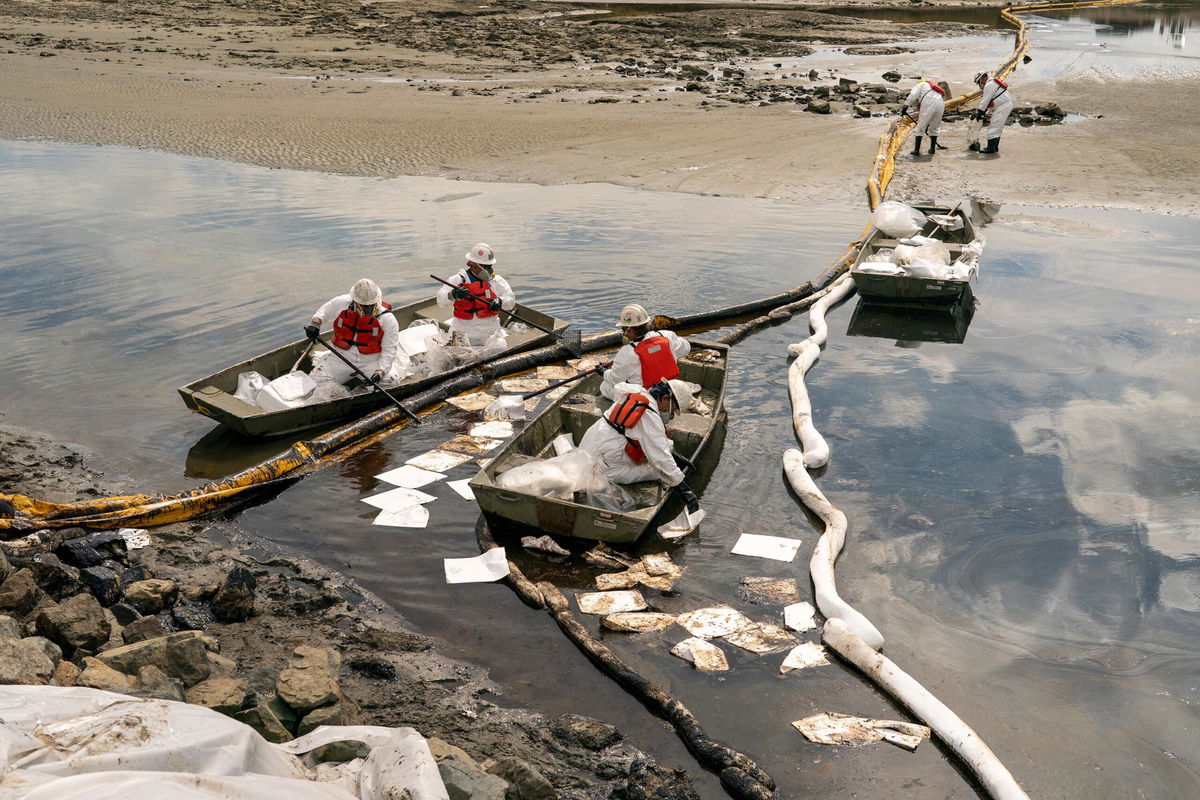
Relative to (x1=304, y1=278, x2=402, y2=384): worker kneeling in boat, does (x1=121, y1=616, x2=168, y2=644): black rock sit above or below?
below

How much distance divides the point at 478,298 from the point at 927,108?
16602 mm

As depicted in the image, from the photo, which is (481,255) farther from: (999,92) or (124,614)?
(999,92)

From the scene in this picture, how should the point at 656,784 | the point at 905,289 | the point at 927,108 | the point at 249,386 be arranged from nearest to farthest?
the point at 656,784
the point at 249,386
the point at 905,289
the point at 927,108

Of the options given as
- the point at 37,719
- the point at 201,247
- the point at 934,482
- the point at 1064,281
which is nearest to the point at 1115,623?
the point at 934,482

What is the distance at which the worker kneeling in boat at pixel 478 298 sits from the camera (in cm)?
1436

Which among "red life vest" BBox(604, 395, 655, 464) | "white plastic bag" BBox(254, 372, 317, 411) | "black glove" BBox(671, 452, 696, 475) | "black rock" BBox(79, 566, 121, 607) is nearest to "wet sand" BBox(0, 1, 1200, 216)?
"white plastic bag" BBox(254, 372, 317, 411)

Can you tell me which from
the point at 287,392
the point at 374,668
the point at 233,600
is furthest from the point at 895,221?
the point at 233,600

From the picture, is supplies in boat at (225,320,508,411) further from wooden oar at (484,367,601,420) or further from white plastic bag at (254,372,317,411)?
wooden oar at (484,367,601,420)

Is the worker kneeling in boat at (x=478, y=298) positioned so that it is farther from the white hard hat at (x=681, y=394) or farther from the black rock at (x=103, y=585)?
the black rock at (x=103, y=585)

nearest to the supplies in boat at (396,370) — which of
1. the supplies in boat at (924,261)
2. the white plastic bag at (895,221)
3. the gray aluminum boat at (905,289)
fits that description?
the gray aluminum boat at (905,289)

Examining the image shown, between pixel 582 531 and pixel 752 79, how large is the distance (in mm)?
29404

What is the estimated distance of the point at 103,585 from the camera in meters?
8.39

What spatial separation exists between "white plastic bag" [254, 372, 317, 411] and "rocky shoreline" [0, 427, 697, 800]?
229 cm

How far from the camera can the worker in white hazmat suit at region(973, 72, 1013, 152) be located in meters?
25.4
